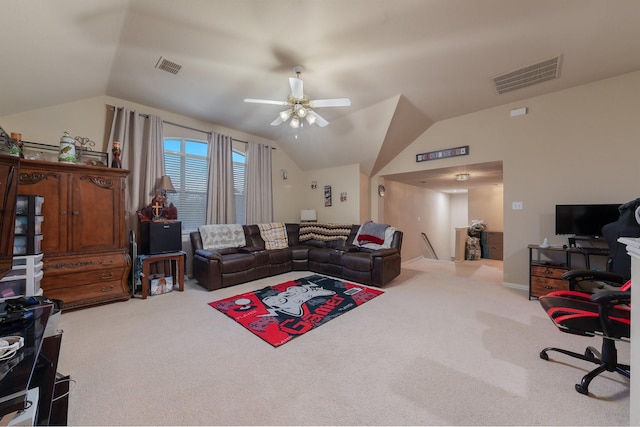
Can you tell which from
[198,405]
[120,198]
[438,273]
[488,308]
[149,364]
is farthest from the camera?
[438,273]

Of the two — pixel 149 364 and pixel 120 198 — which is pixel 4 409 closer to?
pixel 149 364

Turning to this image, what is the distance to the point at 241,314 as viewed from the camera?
9.25ft

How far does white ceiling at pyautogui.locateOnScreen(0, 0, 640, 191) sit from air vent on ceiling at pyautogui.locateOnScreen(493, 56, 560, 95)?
0.10m

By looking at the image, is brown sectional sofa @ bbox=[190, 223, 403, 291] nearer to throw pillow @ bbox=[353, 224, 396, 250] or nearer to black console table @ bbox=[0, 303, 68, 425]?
throw pillow @ bbox=[353, 224, 396, 250]

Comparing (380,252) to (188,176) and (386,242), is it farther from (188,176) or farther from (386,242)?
(188,176)

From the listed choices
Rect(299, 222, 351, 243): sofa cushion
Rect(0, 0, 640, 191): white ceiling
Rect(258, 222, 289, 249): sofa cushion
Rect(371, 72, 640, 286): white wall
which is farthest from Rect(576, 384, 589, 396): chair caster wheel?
Rect(258, 222, 289, 249): sofa cushion

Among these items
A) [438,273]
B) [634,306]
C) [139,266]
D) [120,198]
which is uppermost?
[120,198]

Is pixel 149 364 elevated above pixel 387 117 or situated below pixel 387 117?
below

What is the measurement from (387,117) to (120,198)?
4.13 metres

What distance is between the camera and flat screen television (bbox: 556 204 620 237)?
10.0 ft

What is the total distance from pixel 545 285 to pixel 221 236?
5.00m

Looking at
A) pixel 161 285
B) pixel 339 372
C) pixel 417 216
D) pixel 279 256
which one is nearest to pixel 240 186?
pixel 279 256

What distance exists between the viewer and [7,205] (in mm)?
1572

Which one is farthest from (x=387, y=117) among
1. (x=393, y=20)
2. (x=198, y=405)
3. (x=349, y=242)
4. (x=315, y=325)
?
(x=198, y=405)
